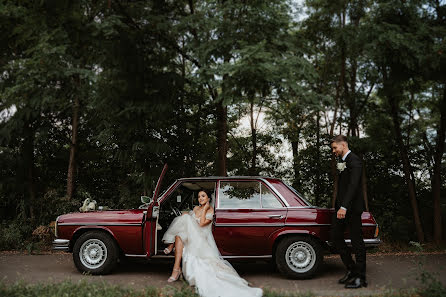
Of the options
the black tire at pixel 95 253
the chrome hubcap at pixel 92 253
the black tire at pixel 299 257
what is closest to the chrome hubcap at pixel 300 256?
the black tire at pixel 299 257

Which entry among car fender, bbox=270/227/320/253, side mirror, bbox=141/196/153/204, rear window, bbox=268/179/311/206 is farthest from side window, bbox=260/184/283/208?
side mirror, bbox=141/196/153/204

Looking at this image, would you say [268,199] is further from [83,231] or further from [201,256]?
[83,231]

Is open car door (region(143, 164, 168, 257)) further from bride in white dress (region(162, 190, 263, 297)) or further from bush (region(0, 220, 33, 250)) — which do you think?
Answer: bush (region(0, 220, 33, 250))

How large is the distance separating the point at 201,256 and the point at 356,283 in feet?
8.01

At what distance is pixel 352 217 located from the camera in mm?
6418

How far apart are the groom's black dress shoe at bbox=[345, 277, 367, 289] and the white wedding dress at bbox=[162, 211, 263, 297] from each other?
1653 millimetres

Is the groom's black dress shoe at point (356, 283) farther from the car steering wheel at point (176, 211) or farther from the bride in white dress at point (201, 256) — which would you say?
the car steering wheel at point (176, 211)

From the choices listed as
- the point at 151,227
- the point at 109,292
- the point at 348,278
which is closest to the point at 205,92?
the point at 151,227

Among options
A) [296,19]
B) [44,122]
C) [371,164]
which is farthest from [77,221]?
[371,164]

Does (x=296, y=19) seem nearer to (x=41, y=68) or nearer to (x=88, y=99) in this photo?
(x=88, y=99)

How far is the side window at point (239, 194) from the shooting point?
23.6ft

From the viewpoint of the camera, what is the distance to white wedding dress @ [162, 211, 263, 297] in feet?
18.3

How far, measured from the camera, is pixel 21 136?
13438 mm

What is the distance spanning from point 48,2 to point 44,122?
5.48 metres
